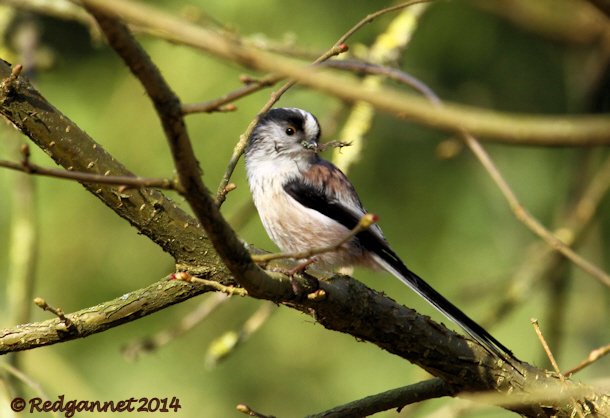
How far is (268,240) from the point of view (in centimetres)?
586

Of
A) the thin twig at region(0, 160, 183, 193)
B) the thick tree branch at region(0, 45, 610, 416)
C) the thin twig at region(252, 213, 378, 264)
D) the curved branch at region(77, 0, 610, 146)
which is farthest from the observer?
the thick tree branch at region(0, 45, 610, 416)

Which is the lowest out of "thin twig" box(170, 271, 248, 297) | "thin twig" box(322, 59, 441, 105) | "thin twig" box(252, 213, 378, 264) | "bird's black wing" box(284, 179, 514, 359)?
"thin twig" box(252, 213, 378, 264)

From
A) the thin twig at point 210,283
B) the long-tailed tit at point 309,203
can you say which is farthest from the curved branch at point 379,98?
the long-tailed tit at point 309,203

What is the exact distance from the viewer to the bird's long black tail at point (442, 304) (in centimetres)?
339

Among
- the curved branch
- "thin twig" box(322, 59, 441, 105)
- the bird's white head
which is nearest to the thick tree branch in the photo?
the curved branch

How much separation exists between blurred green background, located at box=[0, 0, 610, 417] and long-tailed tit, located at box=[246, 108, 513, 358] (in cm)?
73

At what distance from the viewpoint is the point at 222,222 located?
2242 millimetres

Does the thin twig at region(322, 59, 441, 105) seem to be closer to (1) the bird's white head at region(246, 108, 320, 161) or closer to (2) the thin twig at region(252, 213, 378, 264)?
(1) the bird's white head at region(246, 108, 320, 161)

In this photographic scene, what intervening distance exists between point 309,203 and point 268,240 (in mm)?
1436

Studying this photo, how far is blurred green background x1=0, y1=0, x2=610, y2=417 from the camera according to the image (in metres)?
5.77

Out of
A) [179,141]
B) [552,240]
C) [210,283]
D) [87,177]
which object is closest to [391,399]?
[552,240]

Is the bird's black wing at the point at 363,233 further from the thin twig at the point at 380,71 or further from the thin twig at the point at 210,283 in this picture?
the thin twig at the point at 210,283

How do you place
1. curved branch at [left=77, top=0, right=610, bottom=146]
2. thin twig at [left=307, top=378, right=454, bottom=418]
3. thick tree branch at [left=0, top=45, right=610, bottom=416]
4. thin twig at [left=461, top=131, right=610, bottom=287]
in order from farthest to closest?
thin twig at [left=461, top=131, right=610, bottom=287] → thin twig at [left=307, top=378, right=454, bottom=418] → thick tree branch at [left=0, top=45, right=610, bottom=416] → curved branch at [left=77, top=0, right=610, bottom=146]

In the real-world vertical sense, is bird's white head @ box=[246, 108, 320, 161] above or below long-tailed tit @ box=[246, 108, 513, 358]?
above
